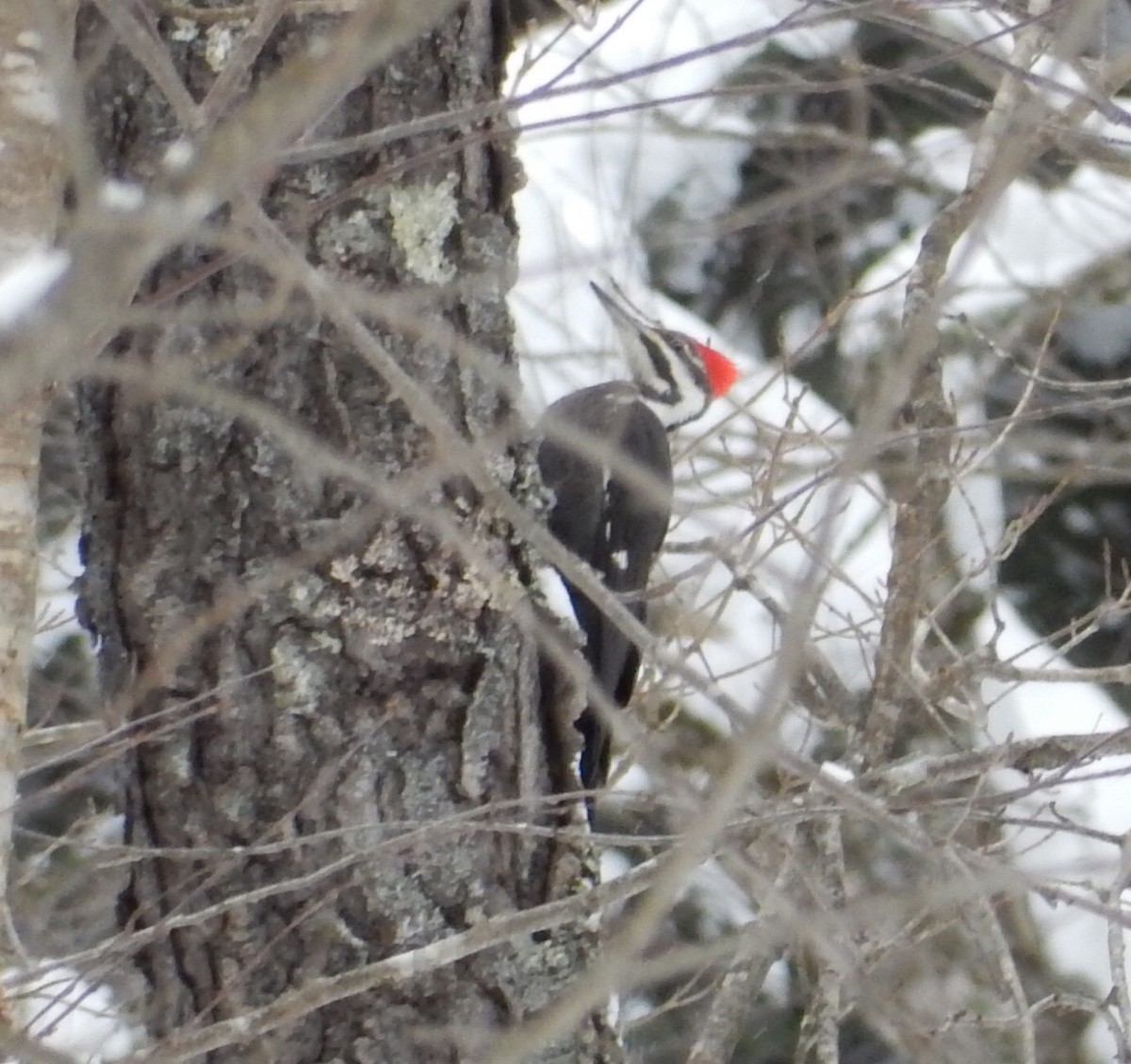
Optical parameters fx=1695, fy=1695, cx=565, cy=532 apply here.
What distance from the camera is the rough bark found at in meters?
1.96

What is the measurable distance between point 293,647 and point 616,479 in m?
0.93

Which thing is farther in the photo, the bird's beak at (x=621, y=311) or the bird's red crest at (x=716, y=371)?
the bird's red crest at (x=716, y=371)

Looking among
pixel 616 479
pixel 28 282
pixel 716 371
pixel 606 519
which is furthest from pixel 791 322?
pixel 28 282

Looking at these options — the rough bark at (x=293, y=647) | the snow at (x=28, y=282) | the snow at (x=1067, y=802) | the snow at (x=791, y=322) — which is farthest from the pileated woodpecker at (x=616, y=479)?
the snow at (x=28, y=282)

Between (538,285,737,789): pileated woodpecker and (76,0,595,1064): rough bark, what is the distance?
69 cm

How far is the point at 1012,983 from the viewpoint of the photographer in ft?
7.38

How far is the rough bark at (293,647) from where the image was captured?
6.44 feet

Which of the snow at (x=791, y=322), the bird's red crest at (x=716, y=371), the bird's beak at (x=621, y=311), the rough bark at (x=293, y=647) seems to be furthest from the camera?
the snow at (x=791, y=322)

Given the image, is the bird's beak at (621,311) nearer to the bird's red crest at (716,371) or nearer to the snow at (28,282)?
the bird's red crest at (716,371)

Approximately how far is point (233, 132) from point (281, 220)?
4.00 ft

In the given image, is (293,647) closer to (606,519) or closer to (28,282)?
(28,282)

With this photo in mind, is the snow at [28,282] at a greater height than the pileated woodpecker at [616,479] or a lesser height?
lesser

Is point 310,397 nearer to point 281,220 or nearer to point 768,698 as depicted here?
point 281,220

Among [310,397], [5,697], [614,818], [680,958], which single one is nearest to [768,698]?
[680,958]
